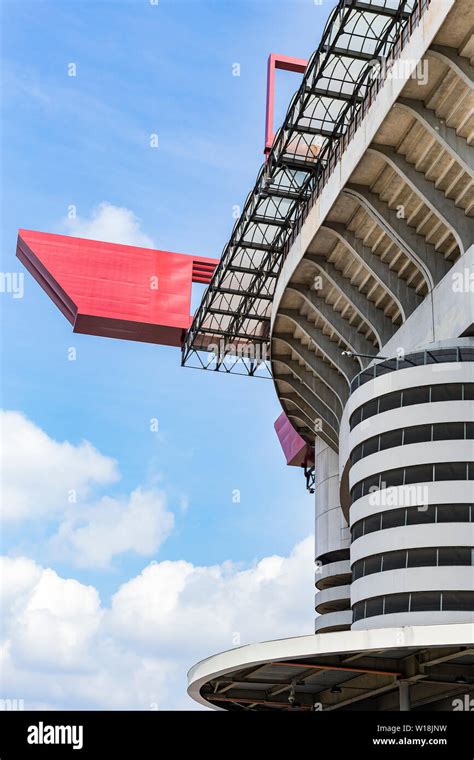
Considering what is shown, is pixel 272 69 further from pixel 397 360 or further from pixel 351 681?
pixel 351 681

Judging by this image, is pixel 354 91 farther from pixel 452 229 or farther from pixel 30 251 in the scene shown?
pixel 30 251

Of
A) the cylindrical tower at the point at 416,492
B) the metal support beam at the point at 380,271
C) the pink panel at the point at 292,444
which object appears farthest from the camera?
the pink panel at the point at 292,444

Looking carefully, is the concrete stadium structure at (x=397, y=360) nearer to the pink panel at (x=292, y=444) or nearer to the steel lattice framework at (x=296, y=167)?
the steel lattice framework at (x=296, y=167)

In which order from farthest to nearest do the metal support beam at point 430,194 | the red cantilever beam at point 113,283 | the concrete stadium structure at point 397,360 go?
the red cantilever beam at point 113,283 < the metal support beam at point 430,194 < the concrete stadium structure at point 397,360

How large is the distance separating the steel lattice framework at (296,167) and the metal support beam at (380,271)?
2392mm

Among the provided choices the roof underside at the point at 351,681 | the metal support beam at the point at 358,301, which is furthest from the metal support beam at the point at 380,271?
the roof underside at the point at 351,681

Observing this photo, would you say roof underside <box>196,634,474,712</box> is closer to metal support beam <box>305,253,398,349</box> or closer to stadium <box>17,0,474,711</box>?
stadium <box>17,0,474,711</box>

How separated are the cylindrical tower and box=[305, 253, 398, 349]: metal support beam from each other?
33.6ft

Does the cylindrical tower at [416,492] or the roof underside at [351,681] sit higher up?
the cylindrical tower at [416,492]

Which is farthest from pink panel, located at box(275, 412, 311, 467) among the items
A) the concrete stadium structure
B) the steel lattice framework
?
the concrete stadium structure

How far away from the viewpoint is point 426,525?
35.6 meters

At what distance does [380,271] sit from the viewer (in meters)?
47.4

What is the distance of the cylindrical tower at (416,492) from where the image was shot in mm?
34781

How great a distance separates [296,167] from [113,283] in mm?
15242
